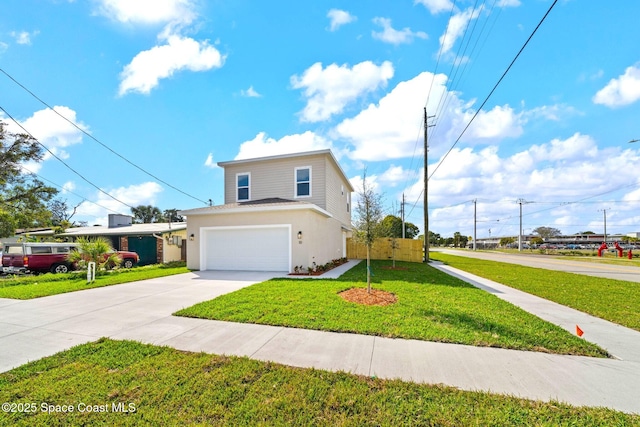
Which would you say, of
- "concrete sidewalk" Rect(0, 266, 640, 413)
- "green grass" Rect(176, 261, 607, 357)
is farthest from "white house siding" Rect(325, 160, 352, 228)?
"concrete sidewalk" Rect(0, 266, 640, 413)

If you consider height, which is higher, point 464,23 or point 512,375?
point 464,23

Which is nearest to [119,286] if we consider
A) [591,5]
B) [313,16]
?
[313,16]

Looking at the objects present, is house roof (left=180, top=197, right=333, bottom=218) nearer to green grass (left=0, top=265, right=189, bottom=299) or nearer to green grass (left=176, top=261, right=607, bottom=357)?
green grass (left=0, top=265, right=189, bottom=299)

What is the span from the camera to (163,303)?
245 inches

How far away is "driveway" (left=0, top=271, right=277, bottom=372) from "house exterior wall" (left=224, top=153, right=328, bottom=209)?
246 inches

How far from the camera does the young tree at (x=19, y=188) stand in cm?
1828

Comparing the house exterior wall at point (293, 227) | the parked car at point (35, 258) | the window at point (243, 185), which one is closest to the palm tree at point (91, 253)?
the parked car at point (35, 258)

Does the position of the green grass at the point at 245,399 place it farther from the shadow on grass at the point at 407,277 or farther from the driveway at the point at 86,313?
the shadow on grass at the point at 407,277

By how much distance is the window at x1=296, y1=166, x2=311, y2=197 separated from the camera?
44.8 feet

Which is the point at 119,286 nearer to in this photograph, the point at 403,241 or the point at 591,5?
the point at 591,5

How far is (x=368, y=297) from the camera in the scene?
6.38 metres

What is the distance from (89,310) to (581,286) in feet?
47.0

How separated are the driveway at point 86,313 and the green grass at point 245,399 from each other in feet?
3.02

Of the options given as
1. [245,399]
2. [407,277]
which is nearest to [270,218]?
[407,277]
